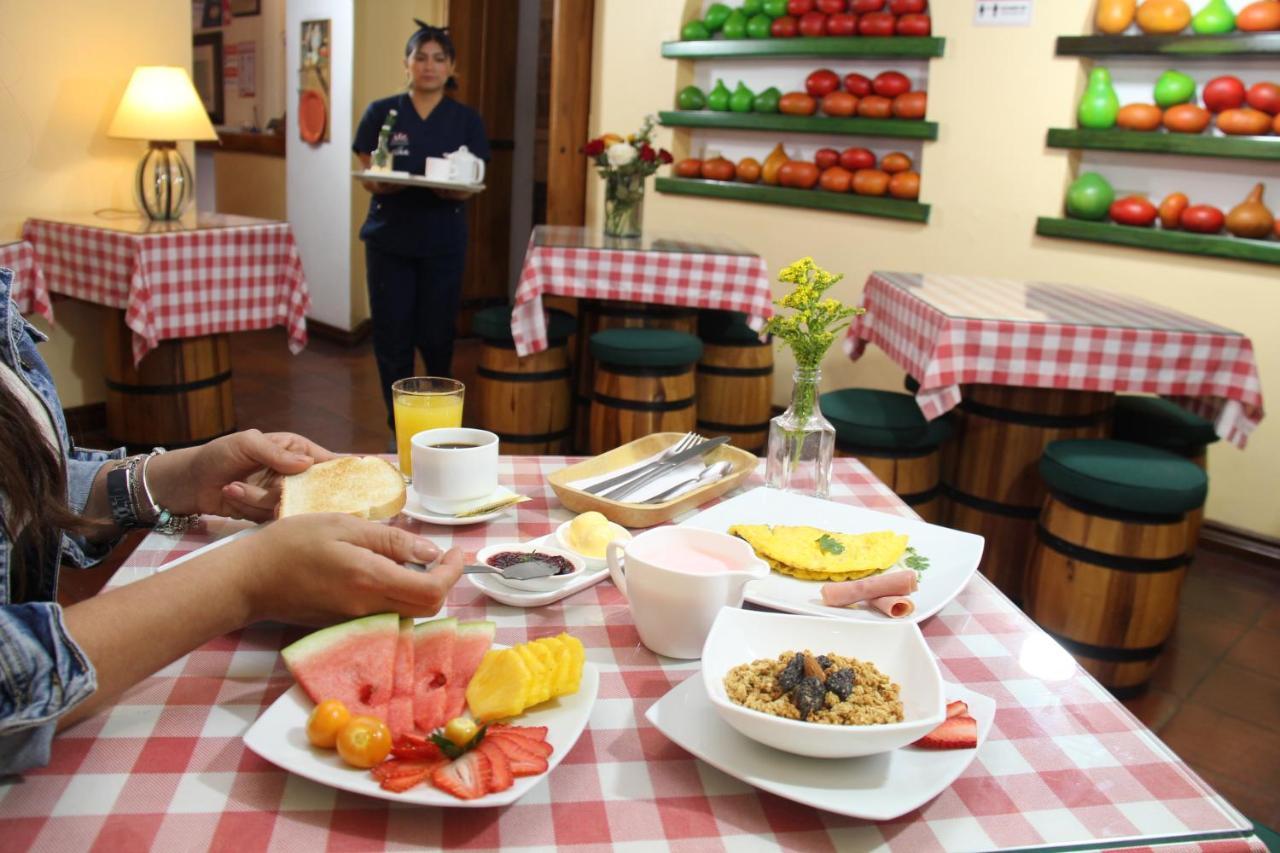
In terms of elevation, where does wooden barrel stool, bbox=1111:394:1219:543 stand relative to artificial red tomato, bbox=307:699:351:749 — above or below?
below

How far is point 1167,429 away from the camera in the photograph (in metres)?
3.08

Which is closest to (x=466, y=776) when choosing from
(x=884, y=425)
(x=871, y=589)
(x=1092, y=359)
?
(x=871, y=589)

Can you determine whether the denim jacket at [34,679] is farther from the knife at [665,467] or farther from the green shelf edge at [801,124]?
the green shelf edge at [801,124]

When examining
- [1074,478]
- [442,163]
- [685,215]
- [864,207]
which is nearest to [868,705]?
[1074,478]

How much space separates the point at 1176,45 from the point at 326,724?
4006mm

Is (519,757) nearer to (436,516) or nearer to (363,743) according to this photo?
(363,743)

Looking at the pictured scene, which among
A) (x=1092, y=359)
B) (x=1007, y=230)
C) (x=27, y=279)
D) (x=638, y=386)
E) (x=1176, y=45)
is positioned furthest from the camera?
(x=1007, y=230)

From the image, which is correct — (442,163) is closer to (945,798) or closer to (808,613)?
(808,613)

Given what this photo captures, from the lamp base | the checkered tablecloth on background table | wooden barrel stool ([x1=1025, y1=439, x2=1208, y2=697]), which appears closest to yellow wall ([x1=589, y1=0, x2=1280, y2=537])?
the checkered tablecloth on background table

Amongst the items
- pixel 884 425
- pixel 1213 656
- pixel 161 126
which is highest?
pixel 161 126

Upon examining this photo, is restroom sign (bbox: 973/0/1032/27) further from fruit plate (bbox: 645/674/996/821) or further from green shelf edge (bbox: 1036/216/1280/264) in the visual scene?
fruit plate (bbox: 645/674/996/821)

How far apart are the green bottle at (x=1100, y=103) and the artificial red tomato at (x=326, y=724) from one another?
4.01m

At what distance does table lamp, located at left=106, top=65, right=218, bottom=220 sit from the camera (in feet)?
13.6

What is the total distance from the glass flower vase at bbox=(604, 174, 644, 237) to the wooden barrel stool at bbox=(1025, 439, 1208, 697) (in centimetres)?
205
